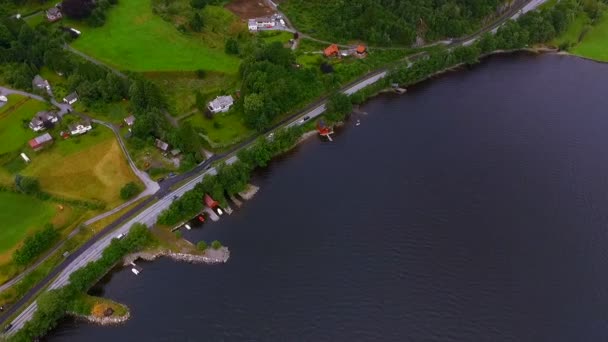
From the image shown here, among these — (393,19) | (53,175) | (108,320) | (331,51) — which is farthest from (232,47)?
(108,320)

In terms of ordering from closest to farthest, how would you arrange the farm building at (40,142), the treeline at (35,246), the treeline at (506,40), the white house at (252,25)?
the treeline at (35,246)
the farm building at (40,142)
the treeline at (506,40)
the white house at (252,25)

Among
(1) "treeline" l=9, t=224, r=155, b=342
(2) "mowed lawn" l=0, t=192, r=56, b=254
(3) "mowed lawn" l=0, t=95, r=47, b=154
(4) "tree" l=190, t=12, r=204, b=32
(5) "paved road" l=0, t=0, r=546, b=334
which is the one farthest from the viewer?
(4) "tree" l=190, t=12, r=204, b=32

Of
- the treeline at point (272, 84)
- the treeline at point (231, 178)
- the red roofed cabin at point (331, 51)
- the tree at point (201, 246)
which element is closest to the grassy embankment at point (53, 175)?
the treeline at point (231, 178)

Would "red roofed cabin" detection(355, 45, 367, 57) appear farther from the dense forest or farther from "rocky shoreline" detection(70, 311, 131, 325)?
"rocky shoreline" detection(70, 311, 131, 325)

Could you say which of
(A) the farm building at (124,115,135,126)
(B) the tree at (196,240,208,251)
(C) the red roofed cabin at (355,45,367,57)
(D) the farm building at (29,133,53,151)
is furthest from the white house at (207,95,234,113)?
(C) the red roofed cabin at (355,45,367,57)

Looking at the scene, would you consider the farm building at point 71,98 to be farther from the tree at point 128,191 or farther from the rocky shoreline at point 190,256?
the rocky shoreline at point 190,256

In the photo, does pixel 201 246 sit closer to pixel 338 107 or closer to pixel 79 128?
pixel 79 128
